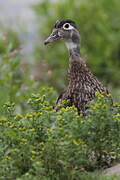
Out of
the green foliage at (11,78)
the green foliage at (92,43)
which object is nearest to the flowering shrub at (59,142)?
the green foliage at (11,78)

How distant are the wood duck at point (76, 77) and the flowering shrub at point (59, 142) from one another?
33.1 inches

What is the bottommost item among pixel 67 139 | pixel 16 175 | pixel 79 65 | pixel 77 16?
pixel 16 175

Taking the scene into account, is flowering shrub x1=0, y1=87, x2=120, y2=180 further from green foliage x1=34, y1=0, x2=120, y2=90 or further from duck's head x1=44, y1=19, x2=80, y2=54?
green foliage x1=34, y1=0, x2=120, y2=90

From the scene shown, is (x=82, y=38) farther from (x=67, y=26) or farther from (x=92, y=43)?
(x=67, y=26)

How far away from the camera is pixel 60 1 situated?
1081 centimetres

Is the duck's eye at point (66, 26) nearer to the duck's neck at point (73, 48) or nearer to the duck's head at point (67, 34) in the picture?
the duck's head at point (67, 34)

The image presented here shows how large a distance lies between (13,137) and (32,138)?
0.57 feet

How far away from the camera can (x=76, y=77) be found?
5191mm

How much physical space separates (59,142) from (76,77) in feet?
5.49

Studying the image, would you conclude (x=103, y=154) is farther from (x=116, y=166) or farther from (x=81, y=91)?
(x=81, y=91)

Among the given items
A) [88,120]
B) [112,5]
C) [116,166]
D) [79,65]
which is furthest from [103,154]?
[112,5]

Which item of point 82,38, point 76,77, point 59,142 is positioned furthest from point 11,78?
point 59,142

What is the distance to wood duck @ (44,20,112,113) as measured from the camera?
5.00 meters

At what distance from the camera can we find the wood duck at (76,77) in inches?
197
